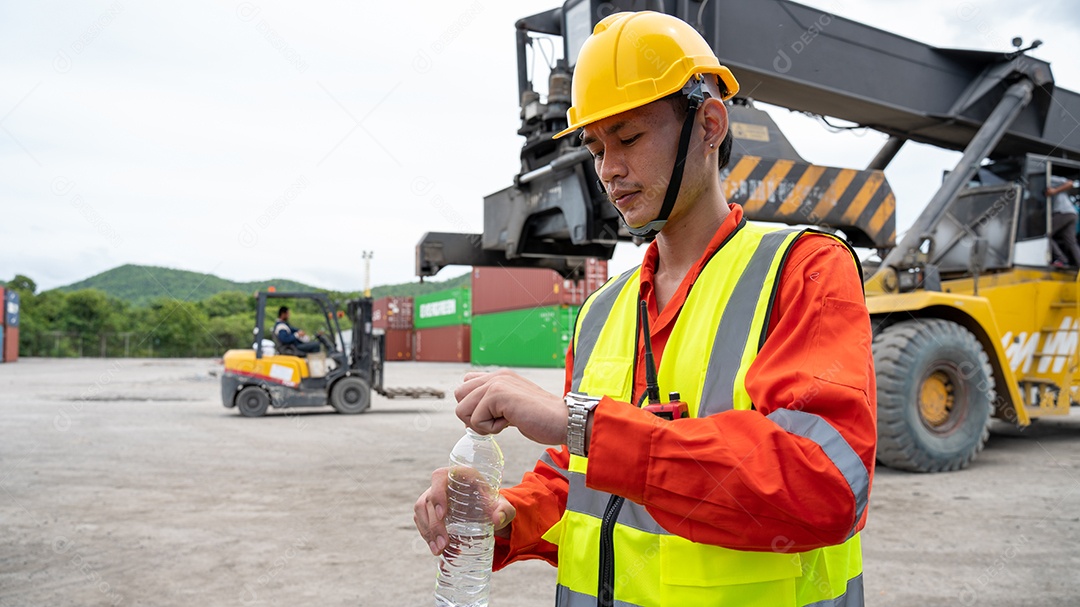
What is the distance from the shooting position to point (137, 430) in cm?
1107

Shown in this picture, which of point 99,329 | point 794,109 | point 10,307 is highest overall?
point 10,307

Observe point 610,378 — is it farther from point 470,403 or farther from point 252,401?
point 252,401

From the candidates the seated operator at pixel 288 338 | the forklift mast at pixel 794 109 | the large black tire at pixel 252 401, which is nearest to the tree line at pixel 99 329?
the seated operator at pixel 288 338

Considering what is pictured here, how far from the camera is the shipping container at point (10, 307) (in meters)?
46.2

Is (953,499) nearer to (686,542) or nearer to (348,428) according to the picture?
(686,542)

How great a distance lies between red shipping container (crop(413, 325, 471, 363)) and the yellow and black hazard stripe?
138 feet

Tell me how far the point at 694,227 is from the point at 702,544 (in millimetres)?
637

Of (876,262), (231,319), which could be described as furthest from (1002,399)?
(231,319)

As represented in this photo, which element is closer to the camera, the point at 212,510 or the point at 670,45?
the point at 670,45

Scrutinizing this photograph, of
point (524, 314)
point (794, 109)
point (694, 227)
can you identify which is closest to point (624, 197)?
point (694, 227)

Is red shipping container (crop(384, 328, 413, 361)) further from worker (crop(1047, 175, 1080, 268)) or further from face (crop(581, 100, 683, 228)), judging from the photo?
face (crop(581, 100, 683, 228))

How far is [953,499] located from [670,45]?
5643mm

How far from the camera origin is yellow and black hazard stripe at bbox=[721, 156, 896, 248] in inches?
231

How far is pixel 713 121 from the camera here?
144 cm
